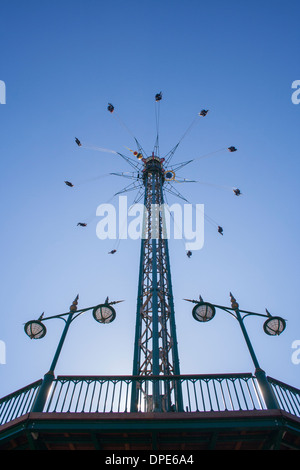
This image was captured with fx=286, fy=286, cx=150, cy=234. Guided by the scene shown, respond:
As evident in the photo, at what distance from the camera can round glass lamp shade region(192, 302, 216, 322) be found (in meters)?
8.34

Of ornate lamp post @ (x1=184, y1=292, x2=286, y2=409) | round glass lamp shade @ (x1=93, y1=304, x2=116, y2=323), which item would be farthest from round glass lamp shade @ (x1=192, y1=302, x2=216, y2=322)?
round glass lamp shade @ (x1=93, y1=304, x2=116, y2=323)

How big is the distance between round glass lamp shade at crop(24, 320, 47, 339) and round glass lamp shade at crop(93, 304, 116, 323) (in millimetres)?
1542

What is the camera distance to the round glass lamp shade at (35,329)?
8281mm

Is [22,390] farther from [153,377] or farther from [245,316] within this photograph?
[245,316]

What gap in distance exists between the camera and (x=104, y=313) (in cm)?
844

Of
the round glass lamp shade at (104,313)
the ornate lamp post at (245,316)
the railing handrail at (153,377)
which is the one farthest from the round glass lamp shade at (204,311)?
the round glass lamp shade at (104,313)

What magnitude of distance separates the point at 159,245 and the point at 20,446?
10375 mm

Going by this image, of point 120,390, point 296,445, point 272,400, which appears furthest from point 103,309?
point 296,445

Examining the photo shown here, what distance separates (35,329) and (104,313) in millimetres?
2043

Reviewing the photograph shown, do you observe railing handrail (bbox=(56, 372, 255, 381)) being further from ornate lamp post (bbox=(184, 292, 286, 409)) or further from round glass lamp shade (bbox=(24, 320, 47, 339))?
round glass lamp shade (bbox=(24, 320, 47, 339))

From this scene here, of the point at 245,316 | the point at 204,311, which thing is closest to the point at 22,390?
the point at 204,311

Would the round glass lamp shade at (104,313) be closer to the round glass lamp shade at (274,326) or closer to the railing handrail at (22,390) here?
the railing handrail at (22,390)

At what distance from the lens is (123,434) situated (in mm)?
6539
